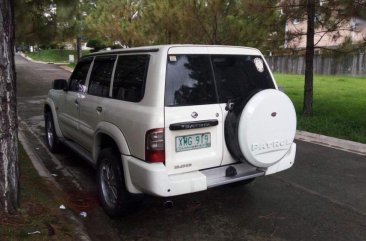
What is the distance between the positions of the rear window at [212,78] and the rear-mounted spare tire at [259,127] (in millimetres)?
276

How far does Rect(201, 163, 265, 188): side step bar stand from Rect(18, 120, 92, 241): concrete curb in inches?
51.8

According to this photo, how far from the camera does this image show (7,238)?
3707mm

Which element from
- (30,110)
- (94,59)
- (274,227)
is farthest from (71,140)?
(30,110)

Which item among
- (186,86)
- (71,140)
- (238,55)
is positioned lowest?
(71,140)

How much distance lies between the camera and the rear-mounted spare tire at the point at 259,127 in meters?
4.01

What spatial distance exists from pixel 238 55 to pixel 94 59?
2.00 meters

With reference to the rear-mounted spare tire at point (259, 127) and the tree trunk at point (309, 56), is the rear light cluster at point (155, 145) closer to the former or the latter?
the rear-mounted spare tire at point (259, 127)

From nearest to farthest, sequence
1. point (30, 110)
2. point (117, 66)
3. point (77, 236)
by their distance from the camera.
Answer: point (77, 236), point (117, 66), point (30, 110)

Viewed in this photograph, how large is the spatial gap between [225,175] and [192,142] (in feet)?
1.75

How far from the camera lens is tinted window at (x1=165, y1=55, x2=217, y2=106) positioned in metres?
3.95

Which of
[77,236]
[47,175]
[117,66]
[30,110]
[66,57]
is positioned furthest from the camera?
[66,57]

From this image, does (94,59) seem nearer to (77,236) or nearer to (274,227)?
(77,236)

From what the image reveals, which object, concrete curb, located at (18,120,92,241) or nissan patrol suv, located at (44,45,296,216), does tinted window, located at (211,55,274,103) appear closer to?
nissan patrol suv, located at (44,45,296,216)

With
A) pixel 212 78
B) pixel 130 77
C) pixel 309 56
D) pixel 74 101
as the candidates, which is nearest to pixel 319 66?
pixel 309 56
